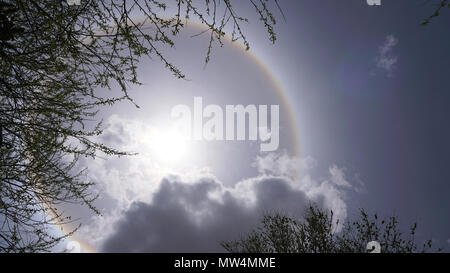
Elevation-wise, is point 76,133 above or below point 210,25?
below

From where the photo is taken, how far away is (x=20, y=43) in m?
4.11
